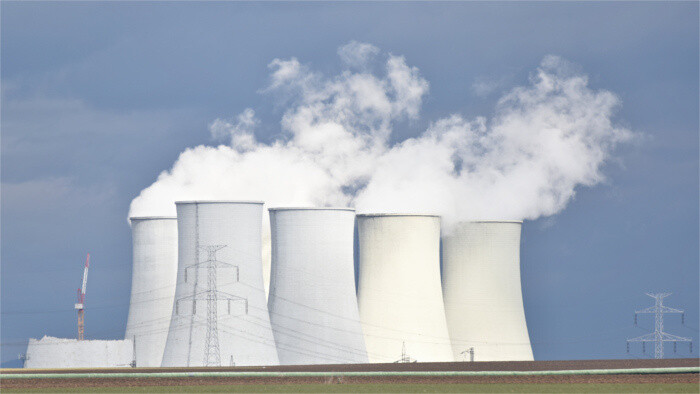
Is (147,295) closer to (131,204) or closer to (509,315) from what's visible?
(131,204)

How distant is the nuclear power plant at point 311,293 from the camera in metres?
38.5

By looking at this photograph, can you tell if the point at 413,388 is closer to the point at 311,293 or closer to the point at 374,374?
the point at 374,374

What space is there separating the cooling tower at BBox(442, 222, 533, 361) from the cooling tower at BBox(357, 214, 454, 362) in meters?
2.07

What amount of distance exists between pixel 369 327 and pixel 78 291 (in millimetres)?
16710

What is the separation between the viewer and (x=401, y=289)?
42.2m

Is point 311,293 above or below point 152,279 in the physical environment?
below

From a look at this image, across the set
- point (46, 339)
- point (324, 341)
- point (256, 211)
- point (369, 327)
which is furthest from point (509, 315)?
point (46, 339)

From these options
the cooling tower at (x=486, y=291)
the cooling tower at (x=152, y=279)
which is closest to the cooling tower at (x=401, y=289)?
the cooling tower at (x=486, y=291)

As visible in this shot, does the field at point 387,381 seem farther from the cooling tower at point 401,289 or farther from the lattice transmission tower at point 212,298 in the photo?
the cooling tower at point 401,289

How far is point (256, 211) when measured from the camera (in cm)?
3903

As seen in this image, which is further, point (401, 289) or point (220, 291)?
point (401, 289)

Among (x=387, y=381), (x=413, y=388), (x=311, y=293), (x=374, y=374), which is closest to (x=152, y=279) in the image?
(x=311, y=293)

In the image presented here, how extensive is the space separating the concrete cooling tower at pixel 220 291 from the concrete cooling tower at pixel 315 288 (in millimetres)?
1310

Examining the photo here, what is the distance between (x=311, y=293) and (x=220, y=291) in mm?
2883
